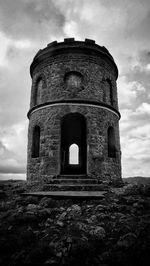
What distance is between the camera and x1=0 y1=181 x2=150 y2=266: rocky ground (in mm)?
3236

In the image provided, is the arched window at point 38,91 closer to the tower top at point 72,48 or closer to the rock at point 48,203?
the tower top at point 72,48

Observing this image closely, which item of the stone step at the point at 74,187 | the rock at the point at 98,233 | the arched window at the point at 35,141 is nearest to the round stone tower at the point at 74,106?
the arched window at the point at 35,141

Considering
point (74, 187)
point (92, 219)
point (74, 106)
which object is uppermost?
point (74, 106)

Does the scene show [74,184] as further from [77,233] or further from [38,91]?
[38,91]

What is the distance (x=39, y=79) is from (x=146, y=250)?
9.58 meters

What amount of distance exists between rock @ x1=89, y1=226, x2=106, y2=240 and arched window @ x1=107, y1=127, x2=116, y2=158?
616 cm

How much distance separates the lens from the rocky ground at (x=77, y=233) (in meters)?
3.24

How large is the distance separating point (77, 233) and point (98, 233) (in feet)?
1.42

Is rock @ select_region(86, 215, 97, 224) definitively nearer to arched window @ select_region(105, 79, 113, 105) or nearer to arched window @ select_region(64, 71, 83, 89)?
arched window @ select_region(64, 71, 83, 89)

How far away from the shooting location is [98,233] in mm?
4004

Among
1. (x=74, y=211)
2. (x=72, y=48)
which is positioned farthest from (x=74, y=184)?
(x=72, y=48)

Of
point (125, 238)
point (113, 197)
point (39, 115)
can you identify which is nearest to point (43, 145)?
point (39, 115)

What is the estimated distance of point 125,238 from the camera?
3.72 m

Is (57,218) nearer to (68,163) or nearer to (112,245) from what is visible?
(112,245)
